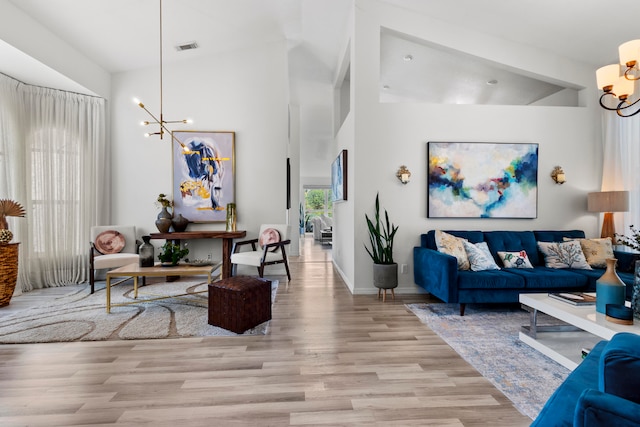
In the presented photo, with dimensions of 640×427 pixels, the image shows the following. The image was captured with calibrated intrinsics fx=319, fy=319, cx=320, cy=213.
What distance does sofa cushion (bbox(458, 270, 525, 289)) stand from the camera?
3.25 metres

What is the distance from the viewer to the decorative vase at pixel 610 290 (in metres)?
2.14

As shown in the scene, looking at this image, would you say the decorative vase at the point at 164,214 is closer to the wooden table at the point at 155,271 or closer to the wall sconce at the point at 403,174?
the wooden table at the point at 155,271

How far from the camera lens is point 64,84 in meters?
4.45

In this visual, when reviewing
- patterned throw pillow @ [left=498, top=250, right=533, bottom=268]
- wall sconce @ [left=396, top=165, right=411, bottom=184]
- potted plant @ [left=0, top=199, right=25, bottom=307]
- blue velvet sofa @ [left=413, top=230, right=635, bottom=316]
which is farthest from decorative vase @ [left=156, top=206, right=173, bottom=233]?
patterned throw pillow @ [left=498, top=250, right=533, bottom=268]

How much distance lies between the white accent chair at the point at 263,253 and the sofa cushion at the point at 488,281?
99.1 inches

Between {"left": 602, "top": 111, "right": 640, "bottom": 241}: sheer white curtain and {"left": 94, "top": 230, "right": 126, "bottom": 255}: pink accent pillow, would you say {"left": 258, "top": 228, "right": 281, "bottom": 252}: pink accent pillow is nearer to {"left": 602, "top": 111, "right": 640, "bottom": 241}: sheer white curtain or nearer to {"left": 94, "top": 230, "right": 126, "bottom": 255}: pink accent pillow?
{"left": 94, "top": 230, "right": 126, "bottom": 255}: pink accent pillow

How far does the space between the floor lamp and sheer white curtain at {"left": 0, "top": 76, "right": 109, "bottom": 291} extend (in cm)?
689

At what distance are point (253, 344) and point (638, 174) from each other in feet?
15.5

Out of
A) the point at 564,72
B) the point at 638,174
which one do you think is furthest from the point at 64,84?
the point at 638,174

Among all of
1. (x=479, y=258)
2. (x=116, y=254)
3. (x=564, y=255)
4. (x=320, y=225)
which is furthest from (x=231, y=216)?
(x=320, y=225)

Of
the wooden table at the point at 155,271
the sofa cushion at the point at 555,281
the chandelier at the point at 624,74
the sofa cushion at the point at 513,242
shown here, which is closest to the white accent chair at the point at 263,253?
the wooden table at the point at 155,271

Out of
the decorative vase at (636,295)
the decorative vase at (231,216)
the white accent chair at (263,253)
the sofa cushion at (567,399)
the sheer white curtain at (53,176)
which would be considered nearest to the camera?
the sofa cushion at (567,399)

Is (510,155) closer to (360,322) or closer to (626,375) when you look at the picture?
(360,322)

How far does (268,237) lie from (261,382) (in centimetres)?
314
